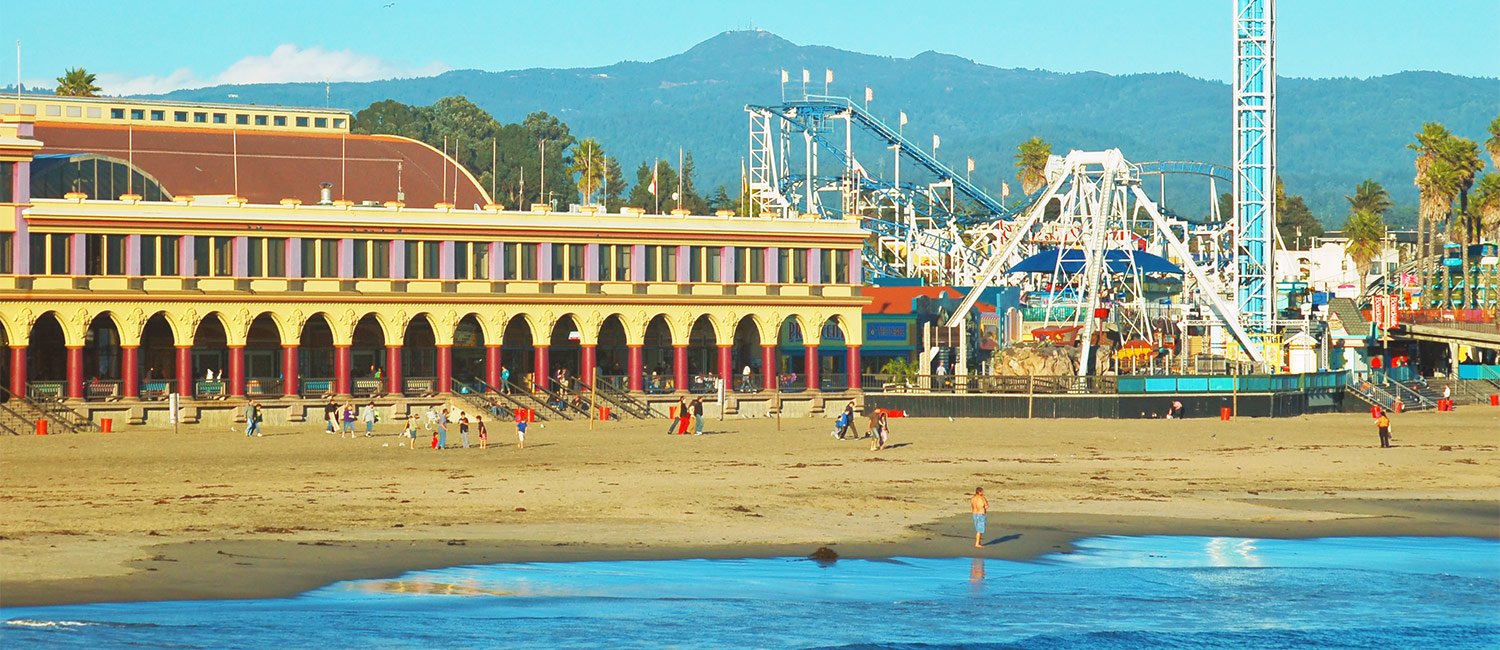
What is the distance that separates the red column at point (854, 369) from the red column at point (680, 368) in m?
7.72

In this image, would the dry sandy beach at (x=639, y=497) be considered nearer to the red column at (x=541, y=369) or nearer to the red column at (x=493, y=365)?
the red column at (x=493, y=365)

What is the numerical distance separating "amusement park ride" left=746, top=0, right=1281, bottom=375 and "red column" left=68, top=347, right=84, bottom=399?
3124 cm

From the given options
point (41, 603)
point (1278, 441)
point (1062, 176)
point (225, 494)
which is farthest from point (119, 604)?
point (1062, 176)

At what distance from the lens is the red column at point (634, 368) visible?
288 ft

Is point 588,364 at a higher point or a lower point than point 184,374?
higher

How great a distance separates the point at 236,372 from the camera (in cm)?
8150

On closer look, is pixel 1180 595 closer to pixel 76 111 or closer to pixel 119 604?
pixel 119 604

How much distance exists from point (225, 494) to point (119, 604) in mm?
16133

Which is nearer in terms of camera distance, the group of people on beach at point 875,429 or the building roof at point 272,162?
the group of people on beach at point 875,429

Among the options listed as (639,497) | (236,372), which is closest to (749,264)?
(236,372)

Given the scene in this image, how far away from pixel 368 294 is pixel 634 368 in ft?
37.4

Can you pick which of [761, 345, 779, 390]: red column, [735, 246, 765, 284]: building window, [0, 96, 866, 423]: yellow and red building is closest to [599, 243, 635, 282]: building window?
[0, 96, 866, 423]: yellow and red building

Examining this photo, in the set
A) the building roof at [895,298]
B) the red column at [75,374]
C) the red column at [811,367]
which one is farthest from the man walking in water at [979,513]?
the building roof at [895,298]

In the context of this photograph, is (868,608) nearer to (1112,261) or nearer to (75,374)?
(75,374)
